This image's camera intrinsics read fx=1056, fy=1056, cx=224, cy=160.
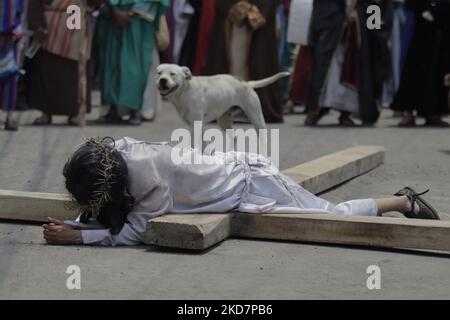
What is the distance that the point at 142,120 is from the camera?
12.3 meters

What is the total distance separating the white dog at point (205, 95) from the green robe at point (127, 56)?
263cm

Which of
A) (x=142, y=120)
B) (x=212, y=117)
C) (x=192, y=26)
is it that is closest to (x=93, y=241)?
(x=212, y=117)

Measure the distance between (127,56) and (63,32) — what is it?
3.00 feet

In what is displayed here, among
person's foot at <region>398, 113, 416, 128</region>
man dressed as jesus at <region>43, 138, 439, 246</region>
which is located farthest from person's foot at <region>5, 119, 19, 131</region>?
man dressed as jesus at <region>43, 138, 439, 246</region>

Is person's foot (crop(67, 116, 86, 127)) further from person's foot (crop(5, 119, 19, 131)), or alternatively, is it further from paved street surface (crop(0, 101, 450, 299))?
paved street surface (crop(0, 101, 450, 299))

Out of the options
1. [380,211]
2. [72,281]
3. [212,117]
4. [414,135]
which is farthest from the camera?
[414,135]

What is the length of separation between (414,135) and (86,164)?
662cm

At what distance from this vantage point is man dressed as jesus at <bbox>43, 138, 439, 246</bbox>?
187 inches

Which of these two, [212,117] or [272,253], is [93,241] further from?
[212,117]

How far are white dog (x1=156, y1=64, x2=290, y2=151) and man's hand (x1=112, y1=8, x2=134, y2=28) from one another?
256cm

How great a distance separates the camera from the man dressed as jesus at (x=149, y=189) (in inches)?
187

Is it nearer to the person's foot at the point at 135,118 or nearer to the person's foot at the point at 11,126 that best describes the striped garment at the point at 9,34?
the person's foot at the point at 11,126

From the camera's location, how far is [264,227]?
508 cm

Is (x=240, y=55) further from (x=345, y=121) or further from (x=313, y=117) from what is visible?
(x=345, y=121)
